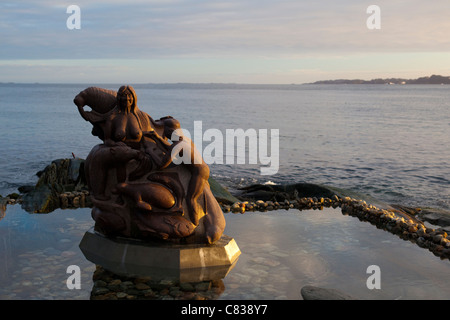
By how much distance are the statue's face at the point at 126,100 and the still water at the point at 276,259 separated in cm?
272

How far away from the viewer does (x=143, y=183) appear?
A: 842 cm

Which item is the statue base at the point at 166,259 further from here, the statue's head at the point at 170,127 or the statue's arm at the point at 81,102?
the statue's arm at the point at 81,102

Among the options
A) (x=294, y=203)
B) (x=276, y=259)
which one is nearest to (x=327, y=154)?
(x=294, y=203)

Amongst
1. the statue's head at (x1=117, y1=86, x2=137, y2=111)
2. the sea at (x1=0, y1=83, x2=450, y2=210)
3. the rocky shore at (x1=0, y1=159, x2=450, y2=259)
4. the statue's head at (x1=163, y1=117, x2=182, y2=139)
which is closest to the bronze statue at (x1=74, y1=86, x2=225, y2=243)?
the statue's head at (x1=117, y1=86, x2=137, y2=111)

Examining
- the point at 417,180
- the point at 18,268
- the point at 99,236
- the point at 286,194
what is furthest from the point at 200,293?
the point at 417,180

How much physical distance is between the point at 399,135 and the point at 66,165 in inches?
1151

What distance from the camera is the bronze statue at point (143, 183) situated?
834 centimetres

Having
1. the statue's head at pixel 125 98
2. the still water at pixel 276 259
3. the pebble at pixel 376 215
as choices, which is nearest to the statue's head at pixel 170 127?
the statue's head at pixel 125 98

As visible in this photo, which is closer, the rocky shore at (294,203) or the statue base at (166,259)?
the statue base at (166,259)

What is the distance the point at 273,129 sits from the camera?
42.2m

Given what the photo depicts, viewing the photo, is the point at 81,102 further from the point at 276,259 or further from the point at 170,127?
the point at 276,259

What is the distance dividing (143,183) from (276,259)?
265 cm

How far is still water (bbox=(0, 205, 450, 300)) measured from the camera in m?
7.46
